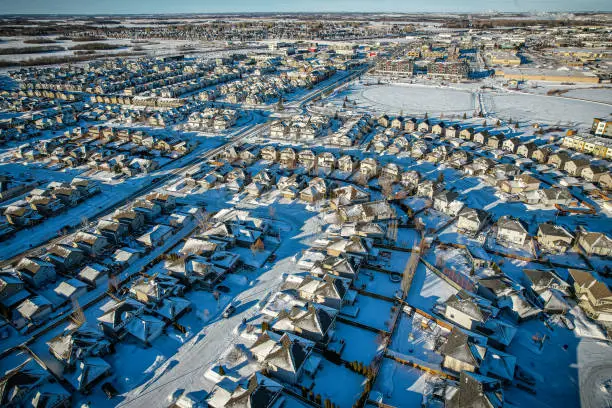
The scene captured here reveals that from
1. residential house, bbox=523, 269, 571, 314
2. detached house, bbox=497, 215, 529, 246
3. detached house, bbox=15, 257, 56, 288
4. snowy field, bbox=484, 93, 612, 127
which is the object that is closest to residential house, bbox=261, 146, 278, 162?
detached house, bbox=15, 257, 56, 288

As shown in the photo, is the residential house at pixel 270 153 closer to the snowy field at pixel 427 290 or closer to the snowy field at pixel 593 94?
the snowy field at pixel 427 290

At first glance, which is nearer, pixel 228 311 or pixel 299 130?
pixel 228 311

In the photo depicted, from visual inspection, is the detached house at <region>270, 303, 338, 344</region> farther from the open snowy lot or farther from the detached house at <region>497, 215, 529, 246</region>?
the detached house at <region>497, 215, 529, 246</region>

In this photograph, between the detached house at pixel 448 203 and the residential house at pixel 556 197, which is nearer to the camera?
the detached house at pixel 448 203

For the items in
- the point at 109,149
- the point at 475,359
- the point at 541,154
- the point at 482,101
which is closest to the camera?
the point at 475,359

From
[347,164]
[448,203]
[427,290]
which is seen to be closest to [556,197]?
[448,203]

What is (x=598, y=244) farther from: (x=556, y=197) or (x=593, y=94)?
(x=593, y=94)

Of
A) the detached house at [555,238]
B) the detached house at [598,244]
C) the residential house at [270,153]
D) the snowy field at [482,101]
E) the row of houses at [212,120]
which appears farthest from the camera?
the snowy field at [482,101]

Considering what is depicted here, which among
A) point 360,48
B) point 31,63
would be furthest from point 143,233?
point 360,48

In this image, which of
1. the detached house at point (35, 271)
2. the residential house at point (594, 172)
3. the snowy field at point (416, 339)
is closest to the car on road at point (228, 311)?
the snowy field at point (416, 339)

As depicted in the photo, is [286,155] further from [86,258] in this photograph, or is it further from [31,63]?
[31,63]

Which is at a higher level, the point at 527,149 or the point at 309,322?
the point at 527,149
